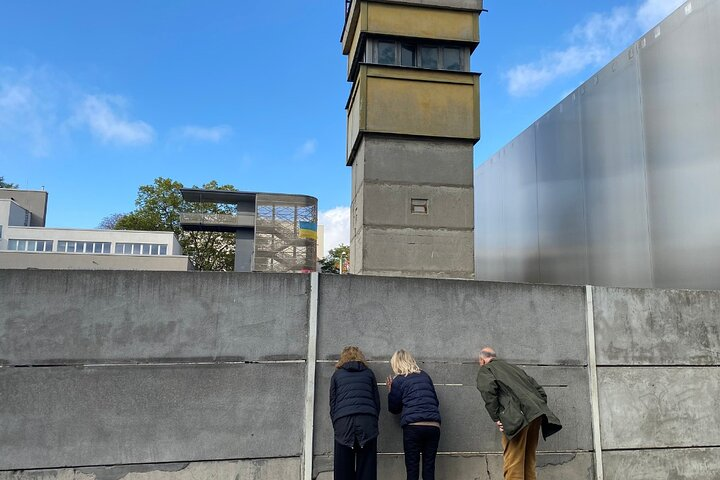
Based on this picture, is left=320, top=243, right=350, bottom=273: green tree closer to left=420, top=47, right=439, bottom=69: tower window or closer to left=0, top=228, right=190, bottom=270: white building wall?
left=0, top=228, right=190, bottom=270: white building wall

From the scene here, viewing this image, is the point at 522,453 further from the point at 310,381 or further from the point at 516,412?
the point at 310,381

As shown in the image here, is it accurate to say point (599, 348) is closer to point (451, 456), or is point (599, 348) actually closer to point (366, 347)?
point (451, 456)

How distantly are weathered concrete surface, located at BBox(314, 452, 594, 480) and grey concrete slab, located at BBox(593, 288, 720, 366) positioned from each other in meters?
1.20

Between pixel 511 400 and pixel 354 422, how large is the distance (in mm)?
1495

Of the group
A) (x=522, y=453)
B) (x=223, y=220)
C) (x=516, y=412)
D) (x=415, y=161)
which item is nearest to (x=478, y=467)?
(x=522, y=453)

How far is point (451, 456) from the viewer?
5.71 meters

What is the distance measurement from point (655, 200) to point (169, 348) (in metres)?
6.73

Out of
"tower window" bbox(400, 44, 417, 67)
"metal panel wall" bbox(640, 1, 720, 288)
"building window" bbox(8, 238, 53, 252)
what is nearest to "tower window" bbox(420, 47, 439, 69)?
"tower window" bbox(400, 44, 417, 67)

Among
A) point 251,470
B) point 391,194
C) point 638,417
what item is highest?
point 391,194

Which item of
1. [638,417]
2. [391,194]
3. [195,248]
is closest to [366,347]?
[638,417]

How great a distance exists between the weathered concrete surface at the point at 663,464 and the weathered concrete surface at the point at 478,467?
30 cm

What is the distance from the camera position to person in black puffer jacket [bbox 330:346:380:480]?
483 centimetres

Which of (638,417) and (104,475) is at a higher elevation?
(638,417)

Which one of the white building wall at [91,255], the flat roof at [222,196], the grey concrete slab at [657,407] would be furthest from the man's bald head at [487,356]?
the white building wall at [91,255]
